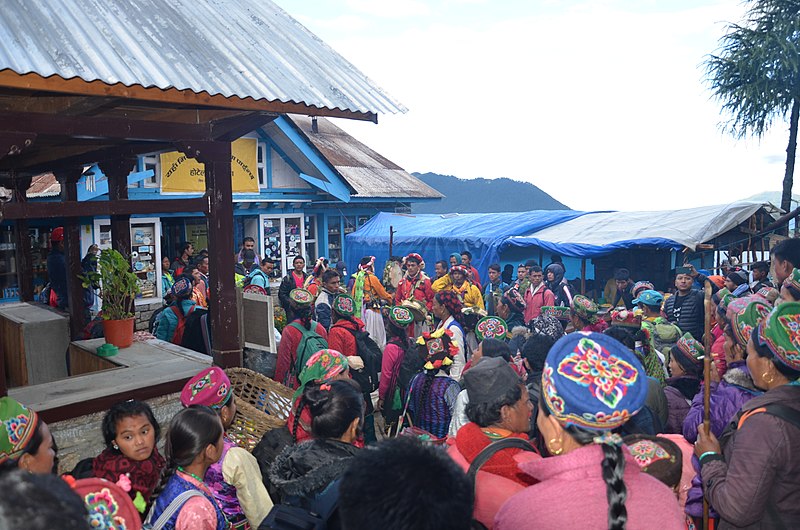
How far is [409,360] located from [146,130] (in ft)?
10.0

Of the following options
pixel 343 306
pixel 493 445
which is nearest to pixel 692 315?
pixel 343 306

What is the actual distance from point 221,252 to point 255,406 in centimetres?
133

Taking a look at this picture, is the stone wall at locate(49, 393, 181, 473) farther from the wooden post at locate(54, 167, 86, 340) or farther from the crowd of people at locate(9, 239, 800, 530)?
the wooden post at locate(54, 167, 86, 340)

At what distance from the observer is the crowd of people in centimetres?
172

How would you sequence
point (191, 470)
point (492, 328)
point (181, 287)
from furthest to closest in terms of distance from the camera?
point (181, 287) → point (492, 328) → point (191, 470)

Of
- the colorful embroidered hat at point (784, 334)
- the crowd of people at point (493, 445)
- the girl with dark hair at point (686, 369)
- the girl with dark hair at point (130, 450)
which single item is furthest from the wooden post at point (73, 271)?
the colorful embroidered hat at point (784, 334)

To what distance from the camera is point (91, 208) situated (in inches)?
168

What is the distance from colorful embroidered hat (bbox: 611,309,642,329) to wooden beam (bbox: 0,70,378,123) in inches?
134

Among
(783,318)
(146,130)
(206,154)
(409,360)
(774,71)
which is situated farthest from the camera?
(774,71)

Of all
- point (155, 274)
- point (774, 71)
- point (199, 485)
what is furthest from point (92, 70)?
point (774, 71)

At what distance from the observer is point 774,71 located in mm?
18891

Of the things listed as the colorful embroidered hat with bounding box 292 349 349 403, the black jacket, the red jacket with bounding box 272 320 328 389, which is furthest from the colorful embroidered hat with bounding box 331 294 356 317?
the black jacket

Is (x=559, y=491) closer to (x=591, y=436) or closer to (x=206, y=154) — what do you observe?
(x=591, y=436)

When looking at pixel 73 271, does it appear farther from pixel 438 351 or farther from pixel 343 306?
pixel 438 351
